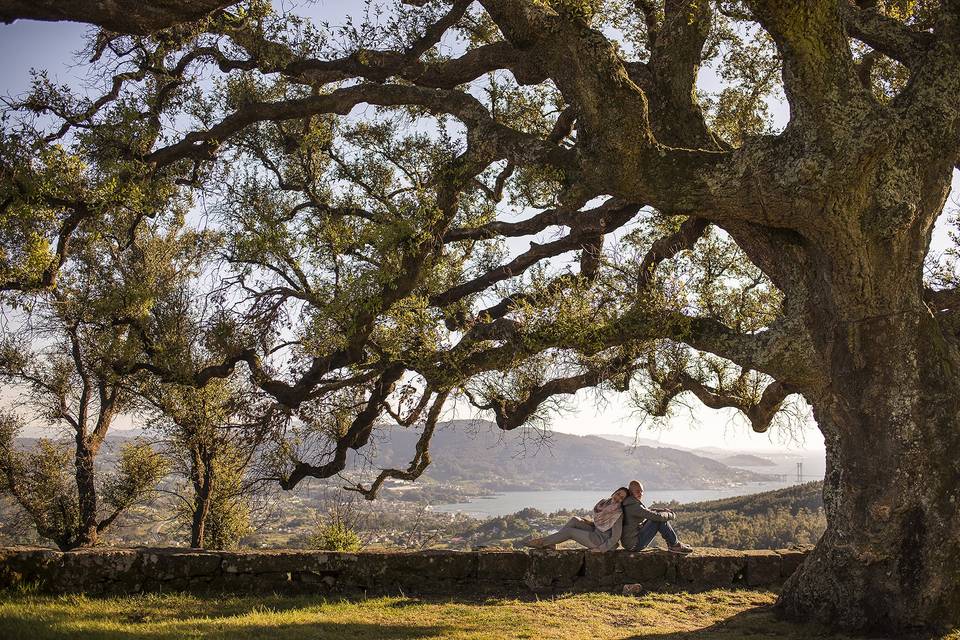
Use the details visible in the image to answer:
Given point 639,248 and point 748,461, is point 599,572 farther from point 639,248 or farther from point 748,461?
point 748,461

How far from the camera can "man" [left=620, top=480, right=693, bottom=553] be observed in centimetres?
996

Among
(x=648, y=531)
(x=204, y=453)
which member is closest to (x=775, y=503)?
(x=648, y=531)

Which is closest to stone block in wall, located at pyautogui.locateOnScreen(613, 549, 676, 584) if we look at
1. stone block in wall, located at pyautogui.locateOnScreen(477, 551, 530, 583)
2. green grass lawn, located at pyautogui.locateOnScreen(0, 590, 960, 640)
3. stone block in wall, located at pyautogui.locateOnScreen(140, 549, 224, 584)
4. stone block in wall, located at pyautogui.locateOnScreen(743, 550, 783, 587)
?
green grass lawn, located at pyautogui.locateOnScreen(0, 590, 960, 640)

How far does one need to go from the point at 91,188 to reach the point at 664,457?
104261 millimetres

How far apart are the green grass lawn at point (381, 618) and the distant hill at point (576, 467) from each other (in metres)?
56.2

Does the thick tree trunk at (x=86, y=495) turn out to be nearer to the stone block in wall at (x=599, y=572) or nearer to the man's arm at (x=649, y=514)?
the stone block in wall at (x=599, y=572)

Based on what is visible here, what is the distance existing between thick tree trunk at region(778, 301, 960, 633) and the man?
2383mm

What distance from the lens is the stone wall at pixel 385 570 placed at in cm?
769

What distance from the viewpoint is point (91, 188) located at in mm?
8773

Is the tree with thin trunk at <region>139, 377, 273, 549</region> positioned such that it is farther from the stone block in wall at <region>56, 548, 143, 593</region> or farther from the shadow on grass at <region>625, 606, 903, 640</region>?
the shadow on grass at <region>625, 606, 903, 640</region>

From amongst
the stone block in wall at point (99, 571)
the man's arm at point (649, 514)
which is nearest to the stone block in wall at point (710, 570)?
the man's arm at point (649, 514)

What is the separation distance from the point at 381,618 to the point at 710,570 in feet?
17.2

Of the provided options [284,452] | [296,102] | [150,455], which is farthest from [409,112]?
[150,455]

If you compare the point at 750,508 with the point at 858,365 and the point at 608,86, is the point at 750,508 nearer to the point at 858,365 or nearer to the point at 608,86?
the point at 858,365
